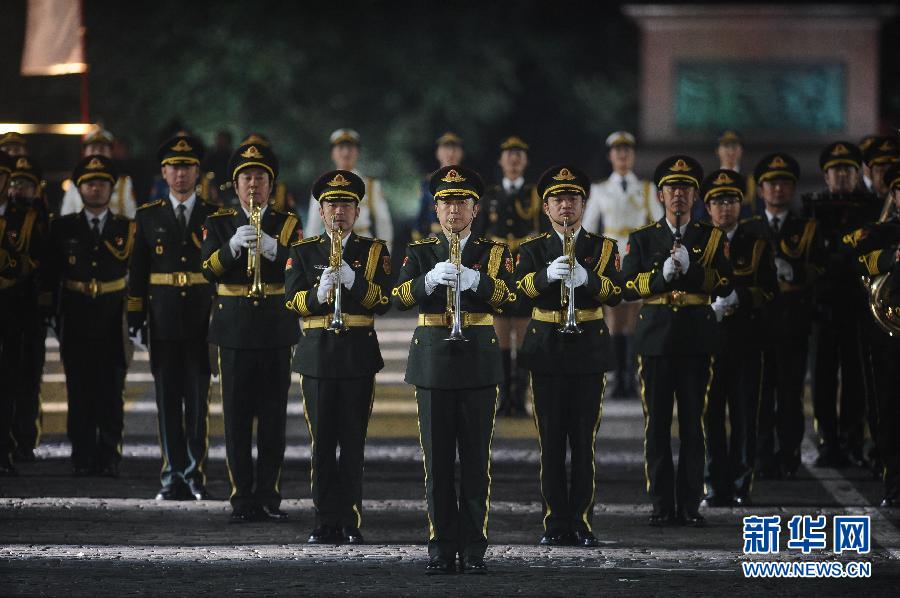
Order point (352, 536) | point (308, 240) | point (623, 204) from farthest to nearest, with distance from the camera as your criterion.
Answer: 1. point (623, 204)
2. point (308, 240)
3. point (352, 536)

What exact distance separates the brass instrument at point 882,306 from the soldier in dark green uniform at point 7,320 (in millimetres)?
6568

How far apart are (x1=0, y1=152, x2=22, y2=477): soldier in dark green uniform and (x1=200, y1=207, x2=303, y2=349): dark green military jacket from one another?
2165mm

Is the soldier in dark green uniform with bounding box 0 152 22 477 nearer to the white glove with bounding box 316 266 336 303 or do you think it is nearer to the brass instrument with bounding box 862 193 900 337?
the white glove with bounding box 316 266 336 303

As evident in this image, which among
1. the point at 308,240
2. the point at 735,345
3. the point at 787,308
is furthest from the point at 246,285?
the point at 787,308

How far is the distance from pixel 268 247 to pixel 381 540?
86.7 inches

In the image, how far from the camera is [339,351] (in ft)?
39.2

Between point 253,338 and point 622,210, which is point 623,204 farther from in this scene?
point 253,338

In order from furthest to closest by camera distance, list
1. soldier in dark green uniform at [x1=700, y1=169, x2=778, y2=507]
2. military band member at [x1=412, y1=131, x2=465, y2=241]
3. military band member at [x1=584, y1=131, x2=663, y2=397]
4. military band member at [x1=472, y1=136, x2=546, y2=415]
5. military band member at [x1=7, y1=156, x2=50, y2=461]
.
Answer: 1. military band member at [x1=584, y1=131, x2=663, y2=397]
2. military band member at [x1=412, y1=131, x2=465, y2=241]
3. military band member at [x1=472, y1=136, x2=546, y2=415]
4. military band member at [x1=7, y1=156, x2=50, y2=461]
5. soldier in dark green uniform at [x1=700, y1=169, x2=778, y2=507]

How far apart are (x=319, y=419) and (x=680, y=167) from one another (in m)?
3.01

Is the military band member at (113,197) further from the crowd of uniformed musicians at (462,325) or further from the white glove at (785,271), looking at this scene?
the white glove at (785,271)

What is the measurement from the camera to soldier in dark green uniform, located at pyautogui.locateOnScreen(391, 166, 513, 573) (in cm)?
1112

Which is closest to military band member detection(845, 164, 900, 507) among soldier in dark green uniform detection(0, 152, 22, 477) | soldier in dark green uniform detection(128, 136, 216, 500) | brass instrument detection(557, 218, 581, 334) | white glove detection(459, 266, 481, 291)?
brass instrument detection(557, 218, 581, 334)

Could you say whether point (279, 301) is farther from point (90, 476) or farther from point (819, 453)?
point (819, 453)

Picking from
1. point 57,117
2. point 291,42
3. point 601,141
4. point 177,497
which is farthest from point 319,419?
point 601,141
